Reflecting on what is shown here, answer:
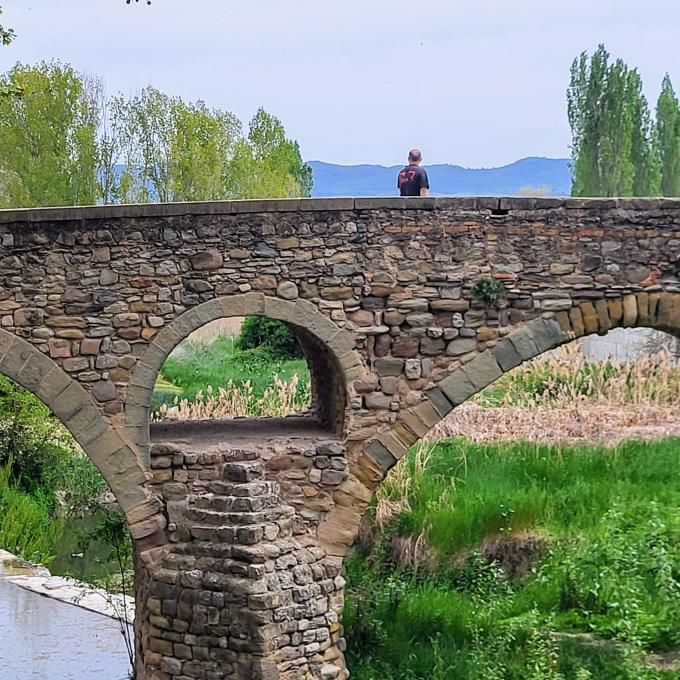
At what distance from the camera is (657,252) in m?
9.45

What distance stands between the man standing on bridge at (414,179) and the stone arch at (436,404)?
1.39 metres

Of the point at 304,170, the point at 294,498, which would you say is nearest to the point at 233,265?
the point at 294,498

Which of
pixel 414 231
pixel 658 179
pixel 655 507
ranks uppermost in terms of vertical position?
pixel 658 179

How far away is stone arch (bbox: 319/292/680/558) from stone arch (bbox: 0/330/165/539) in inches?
51.0

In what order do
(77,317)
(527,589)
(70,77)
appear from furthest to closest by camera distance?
(70,77)
(527,589)
(77,317)

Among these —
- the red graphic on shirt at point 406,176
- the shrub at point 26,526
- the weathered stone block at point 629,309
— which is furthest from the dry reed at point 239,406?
the weathered stone block at point 629,309

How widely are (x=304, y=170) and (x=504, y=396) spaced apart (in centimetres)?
2308

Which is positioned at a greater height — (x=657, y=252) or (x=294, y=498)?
(x=657, y=252)

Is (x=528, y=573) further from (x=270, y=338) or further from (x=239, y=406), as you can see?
(x=270, y=338)

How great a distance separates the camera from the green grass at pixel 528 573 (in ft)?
32.6

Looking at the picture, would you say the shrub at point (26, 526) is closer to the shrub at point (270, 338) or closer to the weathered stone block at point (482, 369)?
the weathered stone block at point (482, 369)

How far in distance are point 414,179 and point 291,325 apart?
1584 millimetres

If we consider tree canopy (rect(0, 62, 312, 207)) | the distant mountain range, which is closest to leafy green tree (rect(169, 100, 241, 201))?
tree canopy (rect(0, 62, 312, 207))

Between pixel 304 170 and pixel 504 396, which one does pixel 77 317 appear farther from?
pixel 304 170
